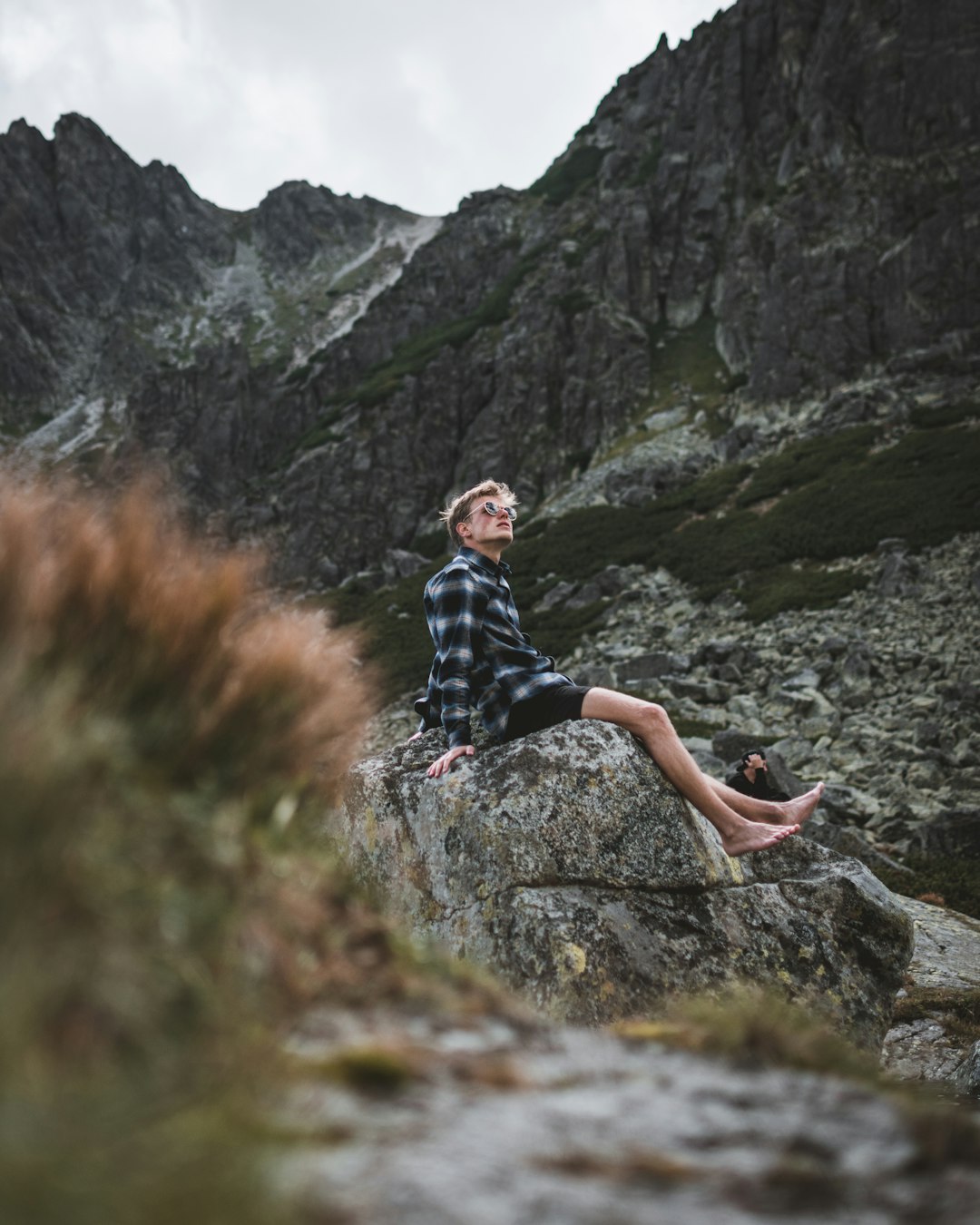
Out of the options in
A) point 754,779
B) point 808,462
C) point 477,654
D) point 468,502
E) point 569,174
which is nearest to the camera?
point 477,654

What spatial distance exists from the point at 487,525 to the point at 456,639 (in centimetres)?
97

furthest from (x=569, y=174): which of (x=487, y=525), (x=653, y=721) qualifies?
(x=653, y=721)

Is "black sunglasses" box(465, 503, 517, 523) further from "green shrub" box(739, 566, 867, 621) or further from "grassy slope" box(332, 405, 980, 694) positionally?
"green shrub" box(739, 566, 867, 621)

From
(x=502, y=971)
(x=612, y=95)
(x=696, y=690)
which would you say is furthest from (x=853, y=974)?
(x=612, y=95)

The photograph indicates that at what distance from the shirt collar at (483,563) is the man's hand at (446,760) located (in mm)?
1351

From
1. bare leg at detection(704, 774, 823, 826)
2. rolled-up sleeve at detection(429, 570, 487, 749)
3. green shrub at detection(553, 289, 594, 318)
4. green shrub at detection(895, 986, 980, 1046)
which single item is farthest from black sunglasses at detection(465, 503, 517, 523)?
green shrub at detection(553, 289, 594, 318)

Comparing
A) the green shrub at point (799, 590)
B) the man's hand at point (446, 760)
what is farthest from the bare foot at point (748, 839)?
the green shrub at point (799, 590)

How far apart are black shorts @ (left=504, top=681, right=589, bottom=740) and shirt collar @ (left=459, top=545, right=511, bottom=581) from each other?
1.00m

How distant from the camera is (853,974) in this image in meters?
5.03

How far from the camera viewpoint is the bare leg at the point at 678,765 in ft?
16.4

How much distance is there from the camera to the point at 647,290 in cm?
7031

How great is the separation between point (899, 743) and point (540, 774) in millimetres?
12171

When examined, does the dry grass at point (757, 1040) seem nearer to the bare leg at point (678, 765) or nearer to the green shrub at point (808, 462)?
the bare leg at point (678, 765)

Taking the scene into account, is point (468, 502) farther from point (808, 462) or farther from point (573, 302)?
point (573, 302)
